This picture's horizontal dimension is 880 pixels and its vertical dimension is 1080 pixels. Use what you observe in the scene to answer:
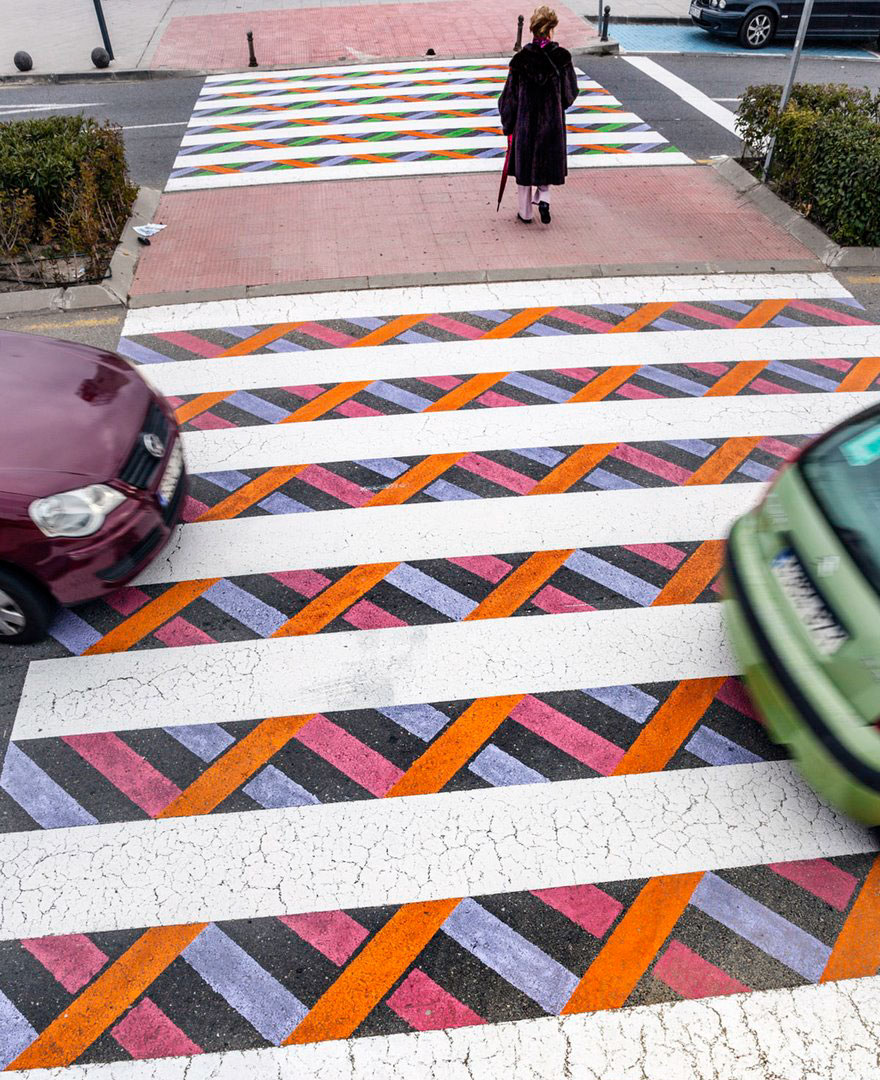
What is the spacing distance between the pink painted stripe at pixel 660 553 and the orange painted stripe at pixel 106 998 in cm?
337

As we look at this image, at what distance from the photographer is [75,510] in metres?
4.62

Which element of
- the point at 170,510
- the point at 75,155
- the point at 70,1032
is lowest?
the point at 70,1032

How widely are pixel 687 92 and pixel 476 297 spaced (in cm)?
867

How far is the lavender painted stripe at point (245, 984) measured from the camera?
3.44m

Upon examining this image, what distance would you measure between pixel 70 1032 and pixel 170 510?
2.77 meters

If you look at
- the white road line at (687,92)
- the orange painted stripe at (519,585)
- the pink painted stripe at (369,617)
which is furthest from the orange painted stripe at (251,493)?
the white road line at (687,92)

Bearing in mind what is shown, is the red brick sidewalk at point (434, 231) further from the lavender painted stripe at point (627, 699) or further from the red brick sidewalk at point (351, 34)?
the red brick sidewalk at point (351, 34)

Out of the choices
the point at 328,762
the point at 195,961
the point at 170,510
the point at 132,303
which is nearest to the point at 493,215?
the point at 132,303

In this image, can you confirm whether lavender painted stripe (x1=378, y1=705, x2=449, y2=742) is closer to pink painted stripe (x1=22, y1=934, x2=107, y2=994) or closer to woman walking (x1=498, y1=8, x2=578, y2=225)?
pink painted stripe (x1=22, y1=934, x2=107, y2=994)

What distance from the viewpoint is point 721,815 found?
414cm

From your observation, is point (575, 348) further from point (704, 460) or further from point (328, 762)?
point (328, 762)

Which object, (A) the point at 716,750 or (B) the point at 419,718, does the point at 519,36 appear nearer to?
(B) the point at 419,718

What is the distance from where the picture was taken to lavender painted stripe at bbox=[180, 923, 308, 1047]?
3.44 m

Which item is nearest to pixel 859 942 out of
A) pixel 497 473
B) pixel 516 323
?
pixel 497 473
